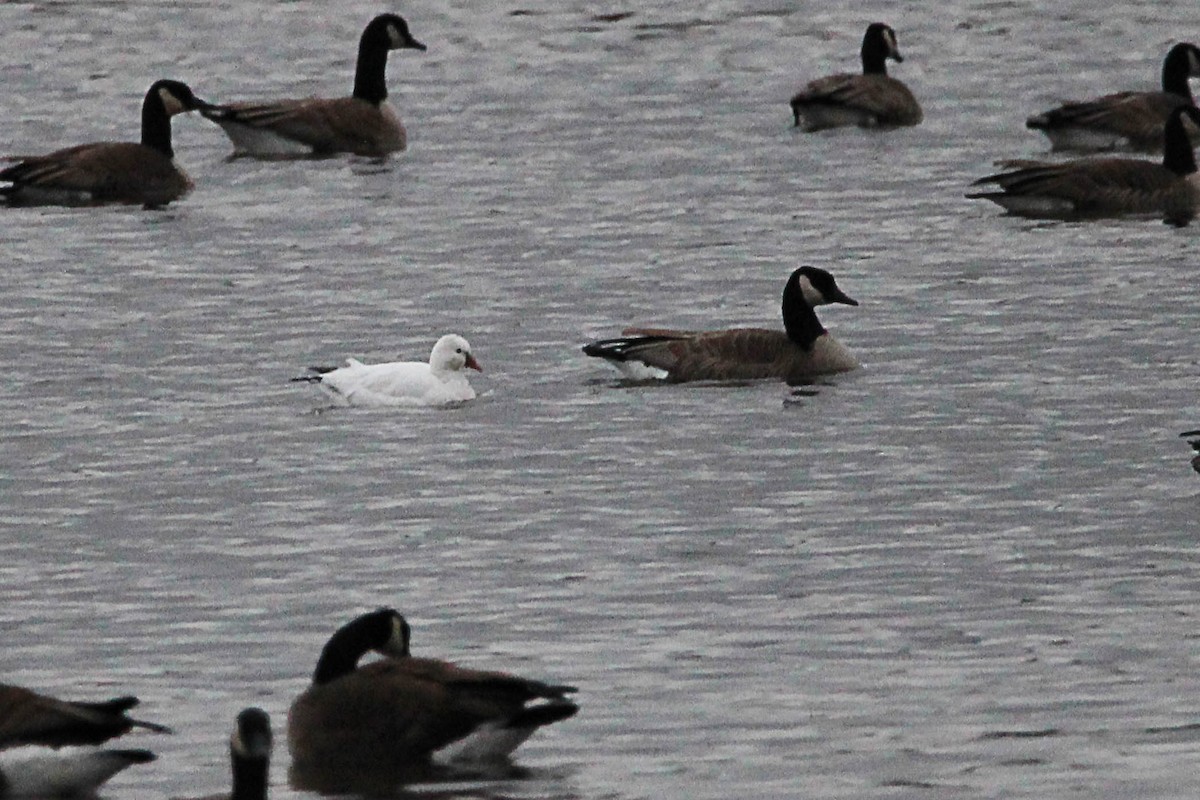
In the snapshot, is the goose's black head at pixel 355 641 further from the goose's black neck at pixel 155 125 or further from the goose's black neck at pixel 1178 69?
the goose's black neck at pixel 1178 69

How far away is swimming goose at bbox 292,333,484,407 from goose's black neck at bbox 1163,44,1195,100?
55.2ft

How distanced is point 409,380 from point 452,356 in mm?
336

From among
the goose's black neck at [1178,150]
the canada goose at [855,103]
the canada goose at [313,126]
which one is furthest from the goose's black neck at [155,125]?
the goose's black neck at [1178,150]

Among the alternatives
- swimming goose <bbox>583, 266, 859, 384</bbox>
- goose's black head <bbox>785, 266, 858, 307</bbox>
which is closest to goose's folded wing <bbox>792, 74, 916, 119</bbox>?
goose's black head <bbox>785, 266, 858, 307</bbox>

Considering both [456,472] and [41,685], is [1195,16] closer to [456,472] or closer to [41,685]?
[456,472]

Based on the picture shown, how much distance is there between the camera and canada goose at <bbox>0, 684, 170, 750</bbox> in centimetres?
1162

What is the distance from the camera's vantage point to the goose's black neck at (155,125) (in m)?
32.3

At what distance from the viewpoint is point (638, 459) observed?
1880 cm

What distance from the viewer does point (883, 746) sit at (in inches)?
491

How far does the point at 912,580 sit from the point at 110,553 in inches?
162

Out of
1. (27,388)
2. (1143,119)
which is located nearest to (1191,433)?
(27,388)

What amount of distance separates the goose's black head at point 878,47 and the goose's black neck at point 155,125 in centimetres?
865

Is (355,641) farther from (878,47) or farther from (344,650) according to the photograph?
(878,47)

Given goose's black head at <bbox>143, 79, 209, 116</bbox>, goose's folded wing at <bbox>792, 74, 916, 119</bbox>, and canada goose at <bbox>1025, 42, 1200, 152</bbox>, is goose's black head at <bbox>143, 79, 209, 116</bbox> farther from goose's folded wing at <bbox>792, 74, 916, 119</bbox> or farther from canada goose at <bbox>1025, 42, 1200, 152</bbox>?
canada goose at <bbox>1025, 42, 1200, 152</bbox>
